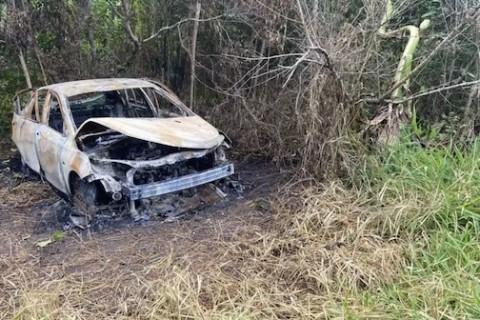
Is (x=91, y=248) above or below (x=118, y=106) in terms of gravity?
below

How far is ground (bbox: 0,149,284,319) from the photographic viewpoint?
3.87 m

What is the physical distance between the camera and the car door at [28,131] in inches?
244

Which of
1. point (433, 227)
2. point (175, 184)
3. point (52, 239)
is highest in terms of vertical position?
point (433, 227)

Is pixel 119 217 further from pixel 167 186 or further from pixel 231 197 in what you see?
pixel 231 197

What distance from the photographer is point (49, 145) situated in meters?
5.68

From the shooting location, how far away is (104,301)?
3838 mm

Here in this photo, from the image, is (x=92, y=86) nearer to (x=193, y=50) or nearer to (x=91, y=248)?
(x=91, y=248)

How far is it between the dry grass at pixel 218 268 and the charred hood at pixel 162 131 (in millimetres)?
906

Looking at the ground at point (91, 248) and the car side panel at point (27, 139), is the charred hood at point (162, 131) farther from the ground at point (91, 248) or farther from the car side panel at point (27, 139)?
the car side panel at point (27, 139)

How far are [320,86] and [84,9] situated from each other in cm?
507

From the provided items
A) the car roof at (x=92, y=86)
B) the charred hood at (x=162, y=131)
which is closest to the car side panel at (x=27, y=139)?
the car roof at (x=92, y=86)

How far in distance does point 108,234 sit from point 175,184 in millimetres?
864

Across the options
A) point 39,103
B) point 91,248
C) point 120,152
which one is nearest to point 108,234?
point 91,248

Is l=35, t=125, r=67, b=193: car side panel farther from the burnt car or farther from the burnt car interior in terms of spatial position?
the burnt car interior
